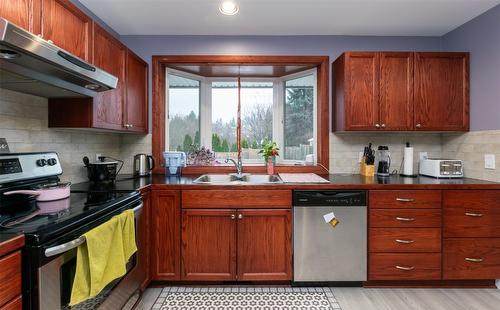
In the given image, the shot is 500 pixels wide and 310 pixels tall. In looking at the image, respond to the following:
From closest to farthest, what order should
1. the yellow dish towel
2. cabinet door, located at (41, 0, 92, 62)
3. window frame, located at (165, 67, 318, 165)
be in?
the yellow dish towel, cabinet door, located at (41, 0, 92, 62), window frame, located at (165, 67, 318, 165)

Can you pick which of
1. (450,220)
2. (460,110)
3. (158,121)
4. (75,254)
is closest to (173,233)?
(75,254)

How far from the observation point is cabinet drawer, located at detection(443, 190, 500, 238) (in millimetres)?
2162

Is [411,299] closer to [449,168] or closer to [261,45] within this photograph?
[449,168]

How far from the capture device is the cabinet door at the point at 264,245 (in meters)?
2.21

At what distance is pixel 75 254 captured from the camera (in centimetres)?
123

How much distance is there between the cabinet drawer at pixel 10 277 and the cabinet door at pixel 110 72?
1146 mm

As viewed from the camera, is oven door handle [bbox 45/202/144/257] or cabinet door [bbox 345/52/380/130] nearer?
oven door handle [bbox 45/202/144/257]

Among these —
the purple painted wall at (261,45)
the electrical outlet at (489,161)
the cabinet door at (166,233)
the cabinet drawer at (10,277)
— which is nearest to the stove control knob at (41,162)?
the cabinet door at (166,233)

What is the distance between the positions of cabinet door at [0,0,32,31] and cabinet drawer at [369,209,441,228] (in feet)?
8.40

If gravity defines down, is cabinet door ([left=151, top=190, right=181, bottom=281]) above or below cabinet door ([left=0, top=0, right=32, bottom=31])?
below

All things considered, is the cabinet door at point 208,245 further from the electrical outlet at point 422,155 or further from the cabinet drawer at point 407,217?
the electrical outlet at point 422,155

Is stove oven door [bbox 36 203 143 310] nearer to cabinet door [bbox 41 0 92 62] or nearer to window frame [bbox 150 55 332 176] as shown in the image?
cabinet door [bbox 41 0 92 62]

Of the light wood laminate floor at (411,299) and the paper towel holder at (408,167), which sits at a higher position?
the paper towel holder at (408,167)

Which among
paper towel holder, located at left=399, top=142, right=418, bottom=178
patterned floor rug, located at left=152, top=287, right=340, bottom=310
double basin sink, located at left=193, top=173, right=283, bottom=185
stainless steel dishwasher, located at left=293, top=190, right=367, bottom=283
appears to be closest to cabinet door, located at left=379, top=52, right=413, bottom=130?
paper towel holder, located at left=399, top=142, right=418, bottom=178
